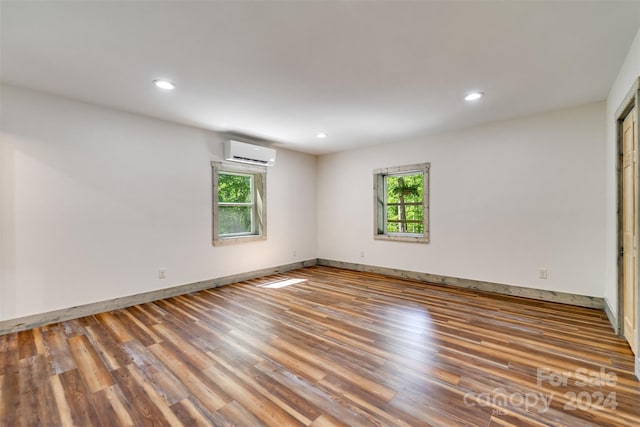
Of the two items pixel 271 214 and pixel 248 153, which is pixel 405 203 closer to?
pixel 271 214

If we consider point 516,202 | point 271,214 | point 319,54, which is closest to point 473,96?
point 516,202

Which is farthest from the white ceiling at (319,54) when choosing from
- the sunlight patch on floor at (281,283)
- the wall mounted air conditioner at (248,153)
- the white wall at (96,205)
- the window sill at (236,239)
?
the sunlight patch on floor at (281,283)

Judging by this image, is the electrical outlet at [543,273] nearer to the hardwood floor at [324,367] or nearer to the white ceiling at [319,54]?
the hardwood floor at [324,367]

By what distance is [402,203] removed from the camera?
5.54 metres

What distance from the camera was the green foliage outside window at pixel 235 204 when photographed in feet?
16.6

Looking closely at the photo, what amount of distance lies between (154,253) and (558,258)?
549 centimetres

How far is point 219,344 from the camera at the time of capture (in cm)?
266

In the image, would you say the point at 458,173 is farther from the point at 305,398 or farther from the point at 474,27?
the point at 305,398

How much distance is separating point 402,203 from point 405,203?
Answer: 6 cm

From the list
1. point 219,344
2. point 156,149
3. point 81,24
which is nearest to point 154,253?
point 156,149

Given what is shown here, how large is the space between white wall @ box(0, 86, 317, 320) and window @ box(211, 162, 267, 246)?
162 mm

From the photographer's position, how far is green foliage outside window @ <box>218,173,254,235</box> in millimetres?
5051

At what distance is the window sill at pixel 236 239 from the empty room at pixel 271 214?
4cm

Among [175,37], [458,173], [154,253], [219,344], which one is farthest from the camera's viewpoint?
[458,173]
